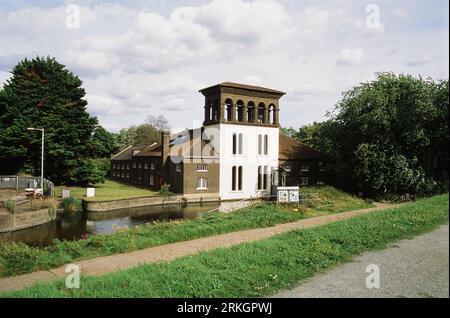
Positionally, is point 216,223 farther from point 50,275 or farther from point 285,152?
point 285,152

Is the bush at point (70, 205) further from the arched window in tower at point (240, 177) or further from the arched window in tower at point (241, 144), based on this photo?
the arched window in tower at point (241, 144)

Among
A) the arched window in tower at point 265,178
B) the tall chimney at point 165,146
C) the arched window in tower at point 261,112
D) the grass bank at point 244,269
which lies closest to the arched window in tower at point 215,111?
the arched window in tower at point 261,112

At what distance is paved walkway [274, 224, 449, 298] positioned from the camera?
896 cm

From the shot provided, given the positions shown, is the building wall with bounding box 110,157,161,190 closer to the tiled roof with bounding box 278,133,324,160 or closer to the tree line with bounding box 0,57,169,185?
the tree line with bounding box 0,57,169,185

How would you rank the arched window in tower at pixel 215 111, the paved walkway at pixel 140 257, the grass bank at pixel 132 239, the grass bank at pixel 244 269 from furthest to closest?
the arched window in tower at pixel 215 111, the grass bank at pixel 132 239, the paved walkway at pixel 140 257, the grass bank at pixel 244 269

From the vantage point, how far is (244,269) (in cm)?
1112

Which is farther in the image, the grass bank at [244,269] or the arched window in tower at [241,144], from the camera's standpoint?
the arched window in tower at [241,144]

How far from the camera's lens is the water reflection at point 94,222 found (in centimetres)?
2455

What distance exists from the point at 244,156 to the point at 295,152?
28.0 ft

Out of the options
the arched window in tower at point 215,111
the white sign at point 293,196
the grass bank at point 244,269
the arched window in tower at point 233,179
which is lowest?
the grass bank at point 244,269

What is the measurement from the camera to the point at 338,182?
4253cm
